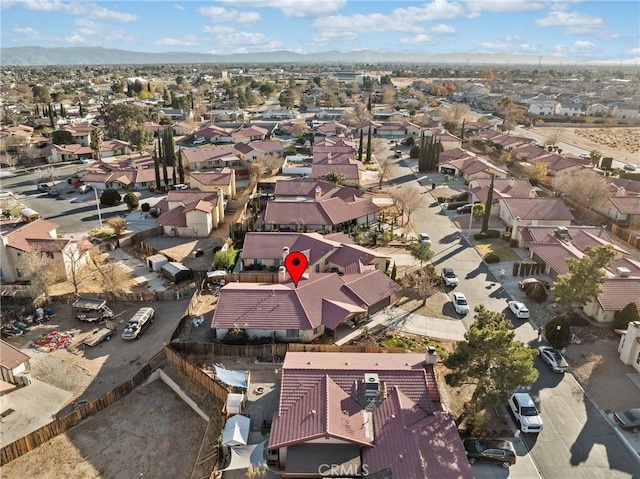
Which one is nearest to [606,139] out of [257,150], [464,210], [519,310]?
[464,210]

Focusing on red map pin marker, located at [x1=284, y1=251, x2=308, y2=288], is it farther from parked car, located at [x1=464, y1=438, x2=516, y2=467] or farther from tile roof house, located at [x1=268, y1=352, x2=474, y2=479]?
parked car, located at [x1=464, y1=438, x2=516, y2=467]

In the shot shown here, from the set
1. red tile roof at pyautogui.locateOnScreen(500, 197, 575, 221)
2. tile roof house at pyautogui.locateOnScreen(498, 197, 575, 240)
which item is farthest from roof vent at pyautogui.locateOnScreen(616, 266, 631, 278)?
red tile roof at pyautogui.locateOnScreen(500, 197, 575, 221)

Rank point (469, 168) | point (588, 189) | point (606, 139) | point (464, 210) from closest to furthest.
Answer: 1. point (588, 189)
2. point (464, 210)
3. point (469, 168)
4. point (606, 139)

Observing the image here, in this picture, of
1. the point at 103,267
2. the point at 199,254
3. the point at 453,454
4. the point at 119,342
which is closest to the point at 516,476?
the point at 453,454

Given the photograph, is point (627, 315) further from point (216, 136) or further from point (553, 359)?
point (216, 136)

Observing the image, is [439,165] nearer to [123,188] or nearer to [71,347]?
[123,188]

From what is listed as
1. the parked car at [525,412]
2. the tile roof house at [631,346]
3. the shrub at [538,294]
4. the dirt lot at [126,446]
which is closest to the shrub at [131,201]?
the dirt lot at [126,446]
